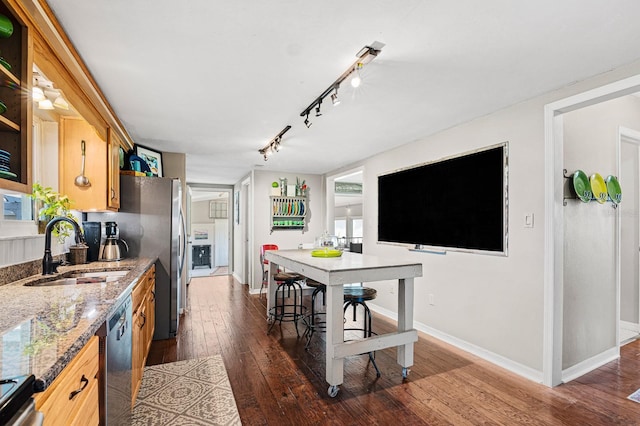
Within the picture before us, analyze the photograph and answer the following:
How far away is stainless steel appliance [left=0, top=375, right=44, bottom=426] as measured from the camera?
0.62 metres

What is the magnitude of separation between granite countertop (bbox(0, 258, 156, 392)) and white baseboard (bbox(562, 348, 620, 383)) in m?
3.32

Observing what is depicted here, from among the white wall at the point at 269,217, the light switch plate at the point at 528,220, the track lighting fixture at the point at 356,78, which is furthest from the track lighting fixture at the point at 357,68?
the white wall at the point at 269,217

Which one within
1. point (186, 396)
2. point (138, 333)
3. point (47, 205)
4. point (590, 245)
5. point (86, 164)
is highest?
point (86, 164)

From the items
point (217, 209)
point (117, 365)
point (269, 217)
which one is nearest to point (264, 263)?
point (269, 217)

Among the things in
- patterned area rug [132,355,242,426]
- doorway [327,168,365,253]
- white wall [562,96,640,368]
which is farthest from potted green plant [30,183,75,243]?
doorway [327,168,365,253]

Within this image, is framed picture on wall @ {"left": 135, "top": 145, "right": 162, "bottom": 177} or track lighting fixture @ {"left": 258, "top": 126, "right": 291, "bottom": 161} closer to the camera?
track lighting fixture @ {"left": 258, "top": 126, "right": 291, "bottom": 161}

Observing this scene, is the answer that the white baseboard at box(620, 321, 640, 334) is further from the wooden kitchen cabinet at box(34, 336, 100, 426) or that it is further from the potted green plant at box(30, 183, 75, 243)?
the potted green plant at box(30, 183, 75, 243)

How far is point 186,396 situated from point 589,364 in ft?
11.2

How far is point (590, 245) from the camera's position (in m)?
2.86

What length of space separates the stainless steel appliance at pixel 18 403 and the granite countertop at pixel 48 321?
35mm

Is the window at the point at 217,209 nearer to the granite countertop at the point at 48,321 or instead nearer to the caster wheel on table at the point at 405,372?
the granite countertop at the point at 48,321

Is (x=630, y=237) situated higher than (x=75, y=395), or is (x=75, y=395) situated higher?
(x=630, y=237)

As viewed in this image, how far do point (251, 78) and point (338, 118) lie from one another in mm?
1101

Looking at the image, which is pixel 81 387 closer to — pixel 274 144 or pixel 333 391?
pixel 333 391
